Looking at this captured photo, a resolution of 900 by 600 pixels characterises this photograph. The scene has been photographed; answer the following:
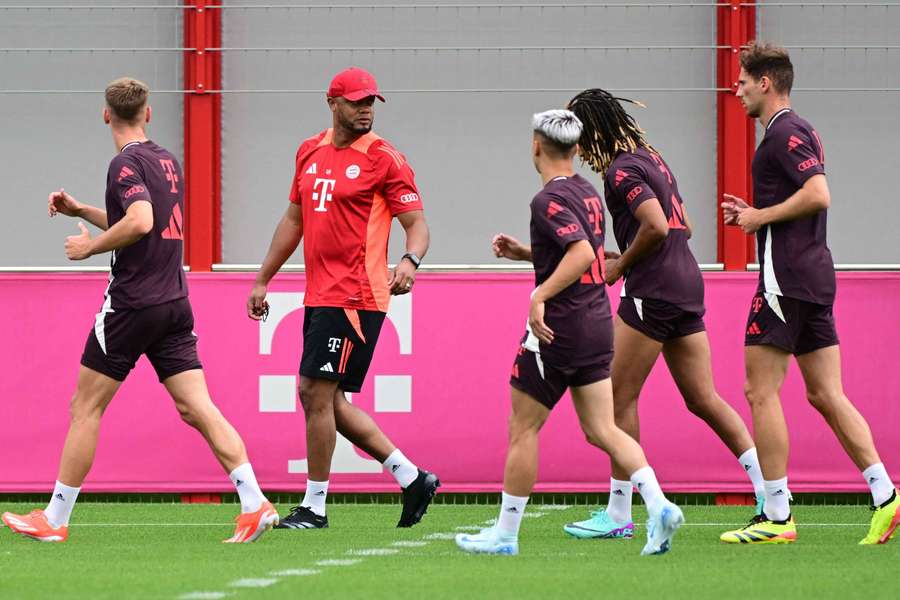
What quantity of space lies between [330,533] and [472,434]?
229 centimetres

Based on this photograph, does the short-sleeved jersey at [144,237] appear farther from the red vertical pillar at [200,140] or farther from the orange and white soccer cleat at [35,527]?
the red vertical pillar at [200,140]

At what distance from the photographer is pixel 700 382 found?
7.95 meters

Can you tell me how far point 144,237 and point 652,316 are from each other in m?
2.31

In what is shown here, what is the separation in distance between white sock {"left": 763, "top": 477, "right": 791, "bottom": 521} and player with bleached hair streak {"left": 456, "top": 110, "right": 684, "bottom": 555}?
0.79 m

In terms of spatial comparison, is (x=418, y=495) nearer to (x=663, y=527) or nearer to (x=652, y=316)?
(x=652, y=316)

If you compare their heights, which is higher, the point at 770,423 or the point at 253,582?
the point at 770,423

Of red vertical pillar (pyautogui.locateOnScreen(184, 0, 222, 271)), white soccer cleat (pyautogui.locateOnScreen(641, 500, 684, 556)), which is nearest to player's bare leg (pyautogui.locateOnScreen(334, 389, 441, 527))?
white soccer cleat (pyautogui.locateOnScreen(641, 500, 684, 556))

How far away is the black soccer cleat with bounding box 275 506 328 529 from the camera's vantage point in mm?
8091

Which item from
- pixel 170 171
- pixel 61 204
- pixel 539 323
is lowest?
pixel 539 323

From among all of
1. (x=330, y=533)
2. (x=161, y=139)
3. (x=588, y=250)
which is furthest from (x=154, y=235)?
(x=161, y=139)

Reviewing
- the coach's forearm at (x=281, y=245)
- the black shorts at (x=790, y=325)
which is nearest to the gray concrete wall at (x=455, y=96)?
the coach's forearm at (x=281, y=245)

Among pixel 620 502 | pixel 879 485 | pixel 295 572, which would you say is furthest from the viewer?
pixel 620 502

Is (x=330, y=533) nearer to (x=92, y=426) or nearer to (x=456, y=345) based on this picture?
(x=92, y=426)

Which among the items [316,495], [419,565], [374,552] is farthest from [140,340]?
[419,565]
